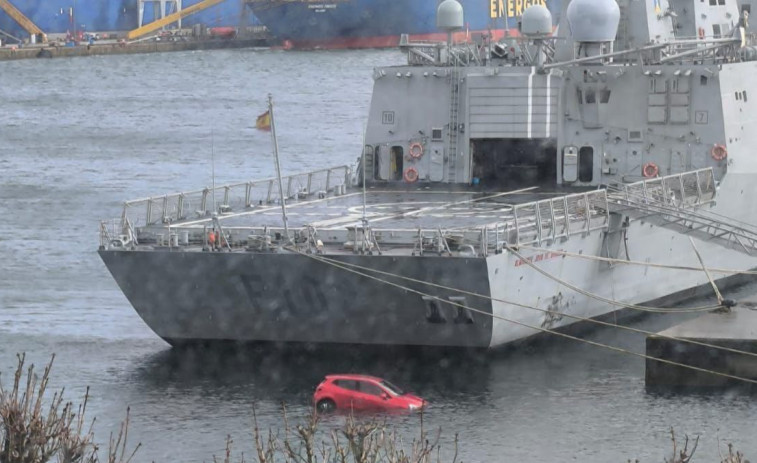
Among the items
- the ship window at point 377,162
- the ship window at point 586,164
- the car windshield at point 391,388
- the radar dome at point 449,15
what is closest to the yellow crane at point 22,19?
the radar dome at point 449,15

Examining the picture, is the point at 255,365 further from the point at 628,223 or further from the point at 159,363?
the point at 628,223

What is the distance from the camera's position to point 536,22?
41.7m

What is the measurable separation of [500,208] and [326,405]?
29.1 ft

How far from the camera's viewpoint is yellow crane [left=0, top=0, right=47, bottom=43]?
14425 centimetres

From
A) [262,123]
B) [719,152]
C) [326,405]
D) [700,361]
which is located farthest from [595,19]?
[262,123]

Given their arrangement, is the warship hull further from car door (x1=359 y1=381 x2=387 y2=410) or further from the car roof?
car door (x1=359 y1=381 x2=387 y2=410)

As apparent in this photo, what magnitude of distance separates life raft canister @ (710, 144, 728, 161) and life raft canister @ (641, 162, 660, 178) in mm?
1357

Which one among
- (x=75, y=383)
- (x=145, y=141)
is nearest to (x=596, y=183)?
(x=75, y=383)

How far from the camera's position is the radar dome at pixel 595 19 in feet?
136

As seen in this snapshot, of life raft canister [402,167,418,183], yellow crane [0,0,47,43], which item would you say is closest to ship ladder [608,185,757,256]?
life raft canister [402,167,418,183]

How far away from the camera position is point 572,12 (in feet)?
137

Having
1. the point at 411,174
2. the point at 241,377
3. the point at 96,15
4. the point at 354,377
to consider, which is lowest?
the point at 241,377

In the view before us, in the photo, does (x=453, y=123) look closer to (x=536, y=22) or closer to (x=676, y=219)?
(x=536, y=22)

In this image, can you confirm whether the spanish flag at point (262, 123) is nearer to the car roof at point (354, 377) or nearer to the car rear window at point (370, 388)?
the car roof at point (354, 377)
